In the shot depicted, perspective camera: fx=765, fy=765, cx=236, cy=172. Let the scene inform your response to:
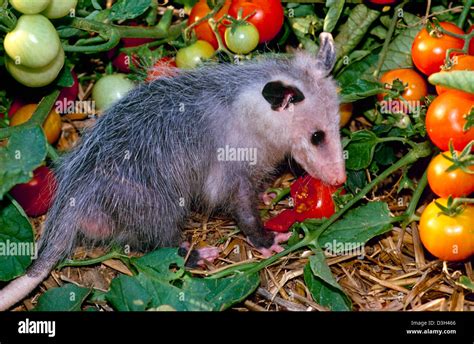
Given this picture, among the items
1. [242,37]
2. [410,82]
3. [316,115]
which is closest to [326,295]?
[316,115]

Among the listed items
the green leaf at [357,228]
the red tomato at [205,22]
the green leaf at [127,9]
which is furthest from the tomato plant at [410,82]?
the green leaf at [127,9]

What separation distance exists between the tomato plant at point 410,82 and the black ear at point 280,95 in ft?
1.13

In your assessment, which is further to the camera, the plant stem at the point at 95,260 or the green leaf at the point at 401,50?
the green leaf at the point at 401,50

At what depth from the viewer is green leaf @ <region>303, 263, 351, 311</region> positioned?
7.58 ft

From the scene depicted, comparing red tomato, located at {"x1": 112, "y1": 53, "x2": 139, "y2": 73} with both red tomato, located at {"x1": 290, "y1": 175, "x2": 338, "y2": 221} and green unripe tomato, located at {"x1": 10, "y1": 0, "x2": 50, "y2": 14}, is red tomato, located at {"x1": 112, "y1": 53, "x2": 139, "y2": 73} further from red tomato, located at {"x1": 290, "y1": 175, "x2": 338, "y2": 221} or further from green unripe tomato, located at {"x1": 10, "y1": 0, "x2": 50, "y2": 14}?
red tomato, located at {"x1": 290, "y1": 175, "x2": 338, "y2": 221}

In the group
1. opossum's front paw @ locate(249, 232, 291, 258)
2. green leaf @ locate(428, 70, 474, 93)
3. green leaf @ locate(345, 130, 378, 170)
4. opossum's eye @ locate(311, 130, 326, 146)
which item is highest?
green leaf @ locate(428, 70, 474, 93)

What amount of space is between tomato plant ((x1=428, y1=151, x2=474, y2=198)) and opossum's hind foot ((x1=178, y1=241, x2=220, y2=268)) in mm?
766

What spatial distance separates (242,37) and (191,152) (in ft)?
1.47

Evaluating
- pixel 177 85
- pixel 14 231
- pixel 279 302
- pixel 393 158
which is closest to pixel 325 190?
pixel 393 158

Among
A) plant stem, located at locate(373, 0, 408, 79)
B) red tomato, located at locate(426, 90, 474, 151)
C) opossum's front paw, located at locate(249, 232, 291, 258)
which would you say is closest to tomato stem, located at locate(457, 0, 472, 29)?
plant stem, located at locate(373, 0, 408, 79)

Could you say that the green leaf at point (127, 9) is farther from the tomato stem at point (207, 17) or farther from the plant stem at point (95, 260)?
the plant stem at point (95, 260)

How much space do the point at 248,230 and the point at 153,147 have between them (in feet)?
1.43

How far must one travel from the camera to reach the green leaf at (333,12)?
8.95ft

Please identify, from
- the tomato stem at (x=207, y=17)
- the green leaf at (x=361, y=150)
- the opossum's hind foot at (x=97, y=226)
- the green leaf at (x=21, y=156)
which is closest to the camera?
the green leaf at (x=21, y=156)
